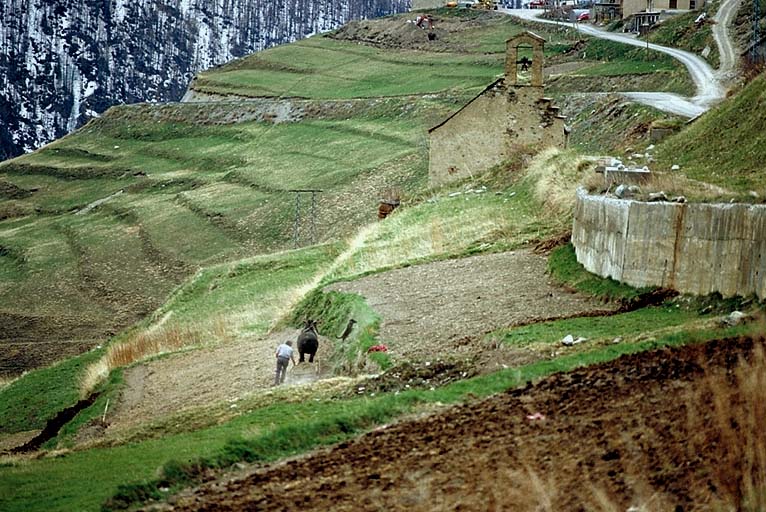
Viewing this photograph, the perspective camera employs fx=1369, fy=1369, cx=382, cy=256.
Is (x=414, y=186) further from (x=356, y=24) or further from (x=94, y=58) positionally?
(x=94, y=58)

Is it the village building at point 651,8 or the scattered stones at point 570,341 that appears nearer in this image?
the scattered stones at point 570,341

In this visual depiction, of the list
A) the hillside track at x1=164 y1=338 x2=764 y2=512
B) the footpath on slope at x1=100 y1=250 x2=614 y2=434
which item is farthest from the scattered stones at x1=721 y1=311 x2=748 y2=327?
the footpath on slope at x1=100 y1=250 x2=614 y2=434

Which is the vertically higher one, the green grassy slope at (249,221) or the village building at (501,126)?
the village building at (501,126)

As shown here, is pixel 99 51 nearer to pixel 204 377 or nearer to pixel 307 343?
pixel 204 377

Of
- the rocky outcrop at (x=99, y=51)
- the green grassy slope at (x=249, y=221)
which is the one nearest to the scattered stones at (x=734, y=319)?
the green grassy slope at (x=249, y=221)

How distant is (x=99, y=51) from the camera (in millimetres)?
150375

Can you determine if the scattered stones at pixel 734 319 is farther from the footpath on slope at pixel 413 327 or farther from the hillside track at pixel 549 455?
the footpath on slope at pixel 413 327

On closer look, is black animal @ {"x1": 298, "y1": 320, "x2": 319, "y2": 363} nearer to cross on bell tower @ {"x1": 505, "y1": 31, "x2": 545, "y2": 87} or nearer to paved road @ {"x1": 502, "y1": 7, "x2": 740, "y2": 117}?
paved road @ {"x1": 502, "y1": 7, "x2": 740, "y2": 117}

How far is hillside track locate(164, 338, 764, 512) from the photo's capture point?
9695 mm

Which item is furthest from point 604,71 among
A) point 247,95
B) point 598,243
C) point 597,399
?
point 597,399

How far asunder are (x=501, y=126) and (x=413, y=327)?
19927 mm

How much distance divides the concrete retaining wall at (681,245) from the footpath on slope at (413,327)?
0.74 m

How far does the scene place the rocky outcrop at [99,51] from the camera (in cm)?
14050

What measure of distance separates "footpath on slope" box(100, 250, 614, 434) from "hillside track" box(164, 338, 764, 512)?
2.89m
